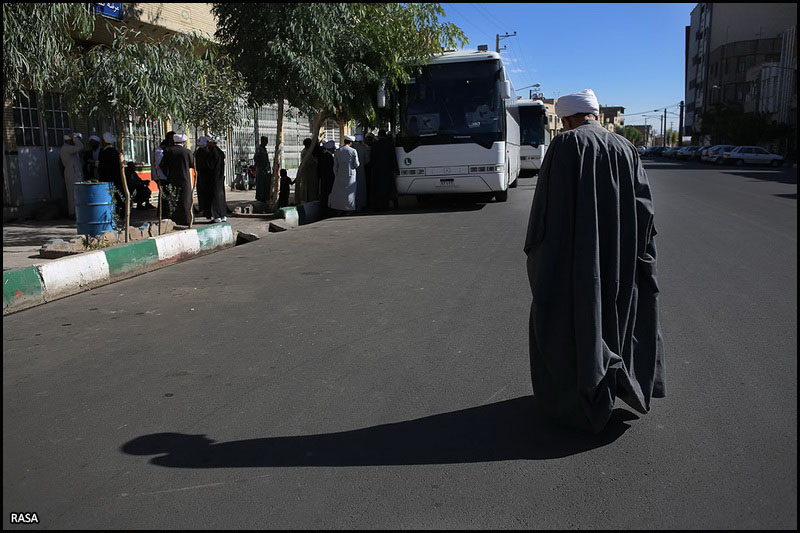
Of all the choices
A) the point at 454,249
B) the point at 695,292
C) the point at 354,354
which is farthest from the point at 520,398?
the point at 454,249

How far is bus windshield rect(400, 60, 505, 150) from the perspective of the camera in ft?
49.1

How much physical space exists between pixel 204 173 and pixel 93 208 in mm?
3665

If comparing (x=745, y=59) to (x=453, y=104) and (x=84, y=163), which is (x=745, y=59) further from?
(x=84, y=163)

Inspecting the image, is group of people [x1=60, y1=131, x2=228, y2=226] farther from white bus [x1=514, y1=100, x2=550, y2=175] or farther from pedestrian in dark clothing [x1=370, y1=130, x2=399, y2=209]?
white bus [x1=514, y1=100, x2=550, y2=175]

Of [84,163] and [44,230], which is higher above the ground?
[84,163]

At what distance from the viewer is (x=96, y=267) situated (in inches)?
316

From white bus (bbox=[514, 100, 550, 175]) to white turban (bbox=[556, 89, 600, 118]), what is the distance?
1005 inches

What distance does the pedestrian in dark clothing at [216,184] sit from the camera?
13.3 metres

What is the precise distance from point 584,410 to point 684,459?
508mm

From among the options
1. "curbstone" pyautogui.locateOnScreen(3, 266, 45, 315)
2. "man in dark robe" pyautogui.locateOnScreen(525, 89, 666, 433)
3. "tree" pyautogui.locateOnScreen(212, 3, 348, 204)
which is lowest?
"curbstone" pyautogui.locateOnScreen(3, 266, 45, 315)

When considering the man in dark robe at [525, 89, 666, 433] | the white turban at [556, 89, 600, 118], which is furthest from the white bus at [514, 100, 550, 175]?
the man in dark robe at [525, 89, 666, 433]

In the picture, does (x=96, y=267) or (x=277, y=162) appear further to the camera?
(x=277, y=162)

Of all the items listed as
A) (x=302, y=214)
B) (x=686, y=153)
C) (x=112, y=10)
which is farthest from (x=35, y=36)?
(x=686, y=153)

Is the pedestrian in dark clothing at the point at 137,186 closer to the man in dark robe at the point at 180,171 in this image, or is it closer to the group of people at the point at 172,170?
the group of people at the point at 172,170
